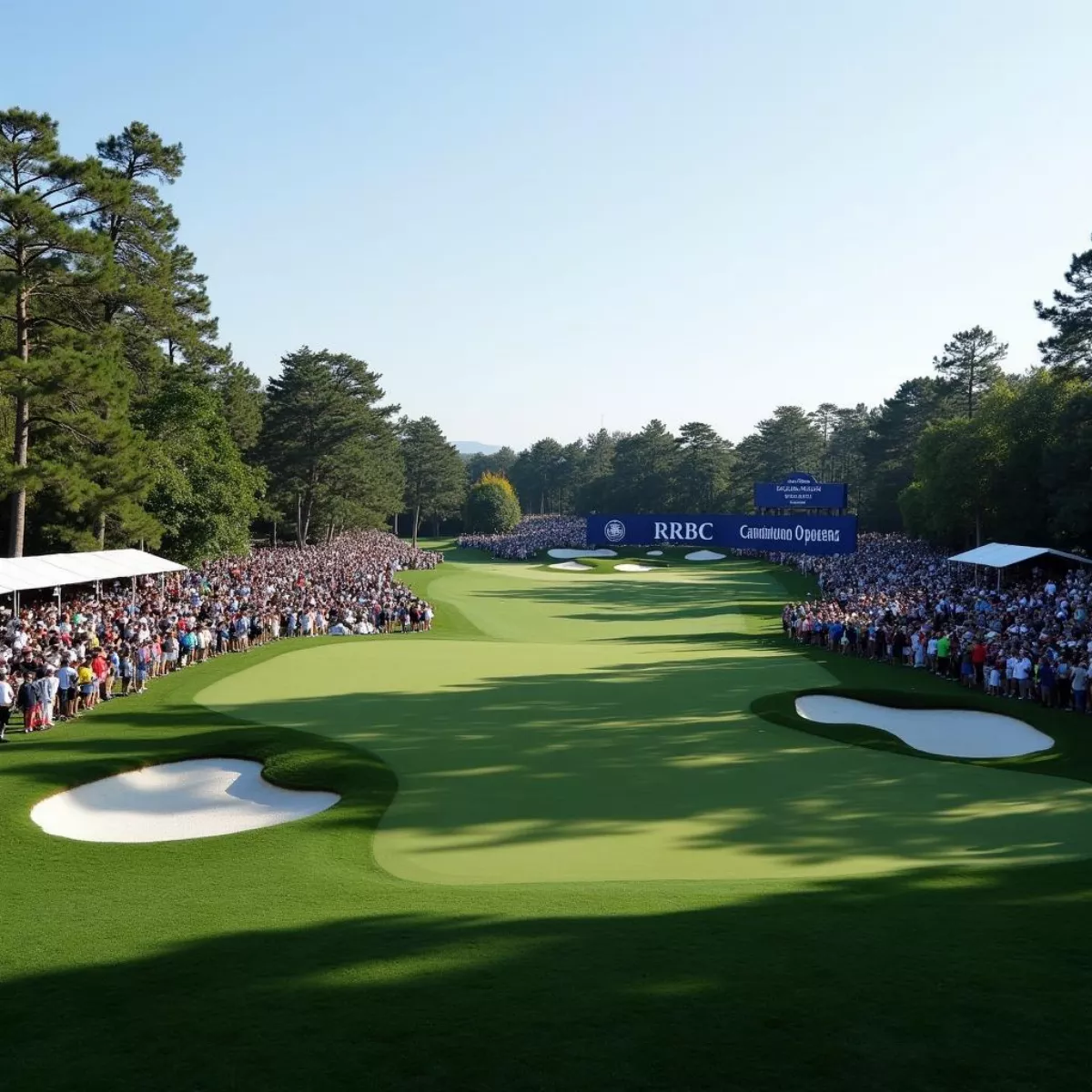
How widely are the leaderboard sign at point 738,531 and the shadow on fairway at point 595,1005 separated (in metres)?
41.8

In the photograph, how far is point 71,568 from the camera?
3083cm

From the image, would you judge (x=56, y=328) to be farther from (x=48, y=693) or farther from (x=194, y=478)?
(x=48, y=693)

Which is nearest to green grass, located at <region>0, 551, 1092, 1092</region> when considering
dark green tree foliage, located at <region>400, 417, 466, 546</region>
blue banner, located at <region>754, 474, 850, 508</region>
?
blue banner, located at <region>754, 474, 850, 508</region>

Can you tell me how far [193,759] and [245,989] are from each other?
1075 centimetres

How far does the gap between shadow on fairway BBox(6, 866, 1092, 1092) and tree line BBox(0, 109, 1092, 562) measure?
2915 cm

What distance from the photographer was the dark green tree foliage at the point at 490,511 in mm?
110688

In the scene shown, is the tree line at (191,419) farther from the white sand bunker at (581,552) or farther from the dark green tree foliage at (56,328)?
the white sand bunker at (581,552)

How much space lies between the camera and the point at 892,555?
2373 inches

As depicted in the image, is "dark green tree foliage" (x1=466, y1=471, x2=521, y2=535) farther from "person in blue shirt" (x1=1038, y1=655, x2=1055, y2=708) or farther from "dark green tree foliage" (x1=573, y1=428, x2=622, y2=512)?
"person in blue shirt" (x1=1038, y1=655, x2=1055, y2=708)

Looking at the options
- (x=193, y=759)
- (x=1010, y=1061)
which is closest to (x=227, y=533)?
(x=193, y=759)

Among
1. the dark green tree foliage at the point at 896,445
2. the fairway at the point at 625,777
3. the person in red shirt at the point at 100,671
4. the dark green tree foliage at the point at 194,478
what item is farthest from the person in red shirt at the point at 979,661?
the dark green tree foliage at the point at 896,445

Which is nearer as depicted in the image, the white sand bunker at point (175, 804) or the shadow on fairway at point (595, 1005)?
the shadow on fairway at point (595, 1005)

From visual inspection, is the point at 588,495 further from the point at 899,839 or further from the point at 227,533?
the point at 899,839

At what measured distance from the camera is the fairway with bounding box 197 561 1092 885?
11.9m
